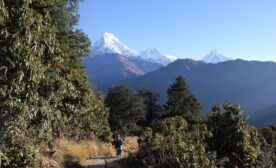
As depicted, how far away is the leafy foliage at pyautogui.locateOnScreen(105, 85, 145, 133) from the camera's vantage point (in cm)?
6669

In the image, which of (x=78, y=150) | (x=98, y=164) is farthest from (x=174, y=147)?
(x=78, y=150)

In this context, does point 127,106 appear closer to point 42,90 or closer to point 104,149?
point 104,149

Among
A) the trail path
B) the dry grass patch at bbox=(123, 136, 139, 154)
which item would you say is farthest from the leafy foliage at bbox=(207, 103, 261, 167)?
the dry grass patch at bbox=(123, 136, 139, 154)

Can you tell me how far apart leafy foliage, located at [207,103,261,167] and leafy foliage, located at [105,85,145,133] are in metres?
49.7

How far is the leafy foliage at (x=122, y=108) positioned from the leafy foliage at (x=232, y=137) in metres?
49.7

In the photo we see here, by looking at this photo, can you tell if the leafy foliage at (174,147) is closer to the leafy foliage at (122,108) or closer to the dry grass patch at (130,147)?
the dry grass patch at (130,147)

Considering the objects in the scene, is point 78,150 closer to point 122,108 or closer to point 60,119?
point 60,119

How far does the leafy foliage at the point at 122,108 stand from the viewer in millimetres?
66688

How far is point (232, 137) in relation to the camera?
15.9 metres

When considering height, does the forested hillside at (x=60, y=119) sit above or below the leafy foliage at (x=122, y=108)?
below

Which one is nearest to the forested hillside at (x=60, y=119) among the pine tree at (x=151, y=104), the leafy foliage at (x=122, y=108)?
the leafy foliage at (x=122, y=108)

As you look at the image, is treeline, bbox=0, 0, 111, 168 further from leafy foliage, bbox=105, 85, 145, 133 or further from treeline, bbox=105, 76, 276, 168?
leafy foliage, bbox=105, 85, 145, 133

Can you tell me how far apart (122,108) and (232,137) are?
5182 centimetres

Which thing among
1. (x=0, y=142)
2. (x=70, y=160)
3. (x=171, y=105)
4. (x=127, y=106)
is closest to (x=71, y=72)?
(x=70, y=160)
